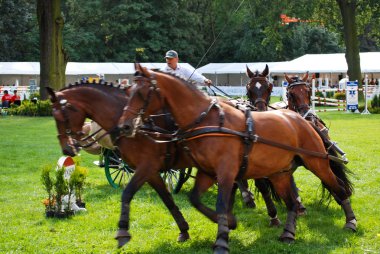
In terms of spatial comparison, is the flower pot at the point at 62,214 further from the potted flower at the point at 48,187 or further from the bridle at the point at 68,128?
the bridle at the point at 68,128

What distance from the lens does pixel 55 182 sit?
338 inches

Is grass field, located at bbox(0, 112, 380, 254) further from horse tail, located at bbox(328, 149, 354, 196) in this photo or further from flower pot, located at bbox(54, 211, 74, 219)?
horse tail, located at bbox(328, 149, 354, 196)

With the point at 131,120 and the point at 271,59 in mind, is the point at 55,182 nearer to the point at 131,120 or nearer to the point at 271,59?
the point at 131,120

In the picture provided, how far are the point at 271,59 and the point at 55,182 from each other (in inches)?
2276

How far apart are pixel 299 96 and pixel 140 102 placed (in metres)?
3.77

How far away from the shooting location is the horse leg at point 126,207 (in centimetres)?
652

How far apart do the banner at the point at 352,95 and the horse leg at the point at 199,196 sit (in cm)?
2438

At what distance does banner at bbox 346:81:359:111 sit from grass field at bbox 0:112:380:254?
1734 centimetres

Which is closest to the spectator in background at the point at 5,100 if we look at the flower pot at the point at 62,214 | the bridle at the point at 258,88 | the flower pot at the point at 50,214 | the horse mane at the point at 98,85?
the flower pot at the point at 50,214

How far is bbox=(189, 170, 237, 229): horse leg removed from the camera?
685 cm

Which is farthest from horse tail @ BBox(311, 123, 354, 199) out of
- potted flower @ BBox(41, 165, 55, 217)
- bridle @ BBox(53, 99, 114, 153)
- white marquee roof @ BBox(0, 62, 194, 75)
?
white marquee roof @ BBox(0, 62, 194, 75)

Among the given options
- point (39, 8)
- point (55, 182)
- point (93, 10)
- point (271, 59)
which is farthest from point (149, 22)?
point (55, 182)

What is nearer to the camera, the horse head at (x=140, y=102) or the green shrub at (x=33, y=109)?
the horse head at (x=140, y=102)

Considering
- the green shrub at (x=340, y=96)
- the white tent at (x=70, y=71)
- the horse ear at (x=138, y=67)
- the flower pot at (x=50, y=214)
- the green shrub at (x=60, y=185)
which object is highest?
the white tent at (x=70, y=71)
